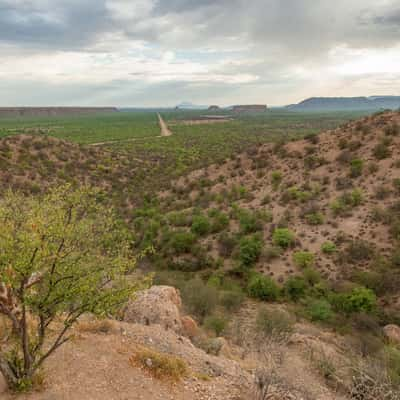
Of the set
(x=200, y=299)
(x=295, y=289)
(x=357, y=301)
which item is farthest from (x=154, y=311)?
(x=357, y=301)

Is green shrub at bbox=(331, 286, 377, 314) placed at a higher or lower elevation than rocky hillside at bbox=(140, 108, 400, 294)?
lower

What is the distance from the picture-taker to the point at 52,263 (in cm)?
600

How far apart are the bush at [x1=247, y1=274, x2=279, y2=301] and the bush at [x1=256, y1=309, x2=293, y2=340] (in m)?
2.63

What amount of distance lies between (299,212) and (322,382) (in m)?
14.5

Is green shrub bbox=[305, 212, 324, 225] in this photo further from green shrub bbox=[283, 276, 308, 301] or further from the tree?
the tree

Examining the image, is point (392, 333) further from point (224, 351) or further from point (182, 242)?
point (182, 242)

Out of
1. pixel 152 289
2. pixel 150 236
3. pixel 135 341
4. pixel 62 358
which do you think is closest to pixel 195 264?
pixel 150 236

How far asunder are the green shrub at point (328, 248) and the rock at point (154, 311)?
10791 mm

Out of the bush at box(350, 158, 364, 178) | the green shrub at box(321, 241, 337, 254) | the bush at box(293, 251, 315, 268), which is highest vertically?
the bush at box(350, 158, 364, 178)

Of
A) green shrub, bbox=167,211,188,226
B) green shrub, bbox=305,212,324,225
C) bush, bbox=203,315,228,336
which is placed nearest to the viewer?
bush, bbox=203,315,228,336

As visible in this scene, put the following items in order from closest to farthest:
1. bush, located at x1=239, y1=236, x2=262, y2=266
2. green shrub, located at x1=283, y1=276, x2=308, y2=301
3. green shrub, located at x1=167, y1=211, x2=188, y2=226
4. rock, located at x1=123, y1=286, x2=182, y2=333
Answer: rock, located at x1=123, y1=286, x2=182, y2=333 < green shrub, located at x1=283, y1=276, x2=308, y2=301 < bush, located at x1=239, y1=236, x2=262, y2=266 < green shrub, located at x1=167, y1=211, x2=188, y2=226

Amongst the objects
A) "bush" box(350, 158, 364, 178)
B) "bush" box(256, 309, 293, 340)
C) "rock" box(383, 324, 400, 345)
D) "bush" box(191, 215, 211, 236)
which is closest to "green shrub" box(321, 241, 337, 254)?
"rock" box(383, 324, 400, 345)

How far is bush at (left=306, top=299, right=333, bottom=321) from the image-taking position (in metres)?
14.9

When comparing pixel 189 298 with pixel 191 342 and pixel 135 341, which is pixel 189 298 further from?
pixel 135 341
